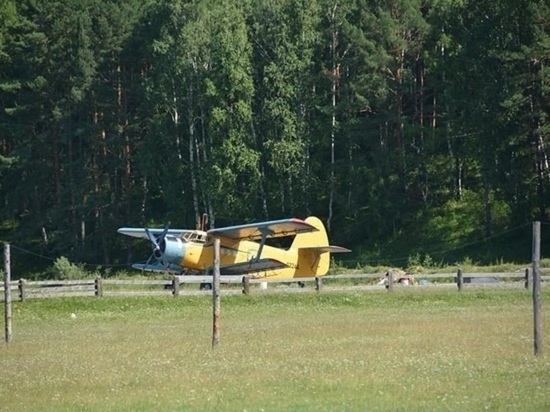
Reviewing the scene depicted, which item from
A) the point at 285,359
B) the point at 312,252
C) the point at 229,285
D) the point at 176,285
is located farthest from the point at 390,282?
the point at 285,359

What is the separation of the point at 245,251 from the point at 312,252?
9.61 ft

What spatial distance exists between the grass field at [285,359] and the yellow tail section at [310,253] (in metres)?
11.3

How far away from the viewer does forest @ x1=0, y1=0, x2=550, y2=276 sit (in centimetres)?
5031

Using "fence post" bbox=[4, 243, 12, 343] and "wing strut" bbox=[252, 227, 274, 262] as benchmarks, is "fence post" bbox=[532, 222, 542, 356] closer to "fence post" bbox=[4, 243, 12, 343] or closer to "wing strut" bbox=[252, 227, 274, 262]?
"fence post" bbox=[4, 243, 12, 343]

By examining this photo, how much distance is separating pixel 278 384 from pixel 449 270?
84.5 ft

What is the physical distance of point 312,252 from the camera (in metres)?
44.2

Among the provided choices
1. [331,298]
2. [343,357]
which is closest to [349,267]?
[331,298]

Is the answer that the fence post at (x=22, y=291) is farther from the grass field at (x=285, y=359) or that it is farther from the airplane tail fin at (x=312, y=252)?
the airplane tail fin at (x=312, y=252)

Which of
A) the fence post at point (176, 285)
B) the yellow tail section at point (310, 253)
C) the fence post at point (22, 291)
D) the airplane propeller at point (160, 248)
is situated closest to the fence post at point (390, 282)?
the fence post at point (176, 285)

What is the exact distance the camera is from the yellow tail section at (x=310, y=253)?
145 feet

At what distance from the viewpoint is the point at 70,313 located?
3253 cm

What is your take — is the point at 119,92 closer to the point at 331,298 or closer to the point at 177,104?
the point at 177,104

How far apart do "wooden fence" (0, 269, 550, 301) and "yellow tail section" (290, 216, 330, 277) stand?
5.79 metres

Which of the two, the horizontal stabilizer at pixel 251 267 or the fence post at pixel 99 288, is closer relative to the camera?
the fence post at pixel 99 288
